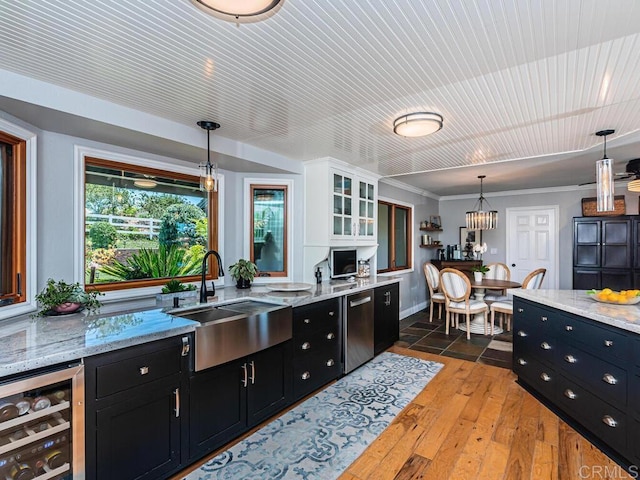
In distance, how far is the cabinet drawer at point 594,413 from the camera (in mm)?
2070

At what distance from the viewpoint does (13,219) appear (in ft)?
6.98

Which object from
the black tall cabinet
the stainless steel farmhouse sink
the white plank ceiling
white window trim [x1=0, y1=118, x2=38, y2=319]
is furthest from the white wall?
white window trim [x1=0, y1=118, x2=38, y2=319]

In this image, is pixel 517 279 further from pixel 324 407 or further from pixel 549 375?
pixel 324 407

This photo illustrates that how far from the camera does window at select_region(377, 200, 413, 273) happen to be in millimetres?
5598

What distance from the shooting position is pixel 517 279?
Answer: 263 inches

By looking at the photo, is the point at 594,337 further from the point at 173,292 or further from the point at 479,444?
the point at 173,292

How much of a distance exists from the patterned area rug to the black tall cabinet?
3.95 metres

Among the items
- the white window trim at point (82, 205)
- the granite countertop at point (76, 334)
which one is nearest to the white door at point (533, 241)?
the granite countertop at point (76, 334)

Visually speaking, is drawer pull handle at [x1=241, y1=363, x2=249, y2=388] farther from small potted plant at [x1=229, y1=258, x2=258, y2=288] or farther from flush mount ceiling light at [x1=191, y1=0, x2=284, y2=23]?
flush mount ceiling light at [x1=191, y1=0, x2=284, y2=23]

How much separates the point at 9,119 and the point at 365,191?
139 inches

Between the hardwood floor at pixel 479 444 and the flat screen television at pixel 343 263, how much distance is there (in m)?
1.64

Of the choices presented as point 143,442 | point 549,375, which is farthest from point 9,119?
point 549,375

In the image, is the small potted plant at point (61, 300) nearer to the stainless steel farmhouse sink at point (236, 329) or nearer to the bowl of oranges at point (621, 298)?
the stainless steel farmhouse sink at point (236, 329)

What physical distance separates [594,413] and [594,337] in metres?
0.51
